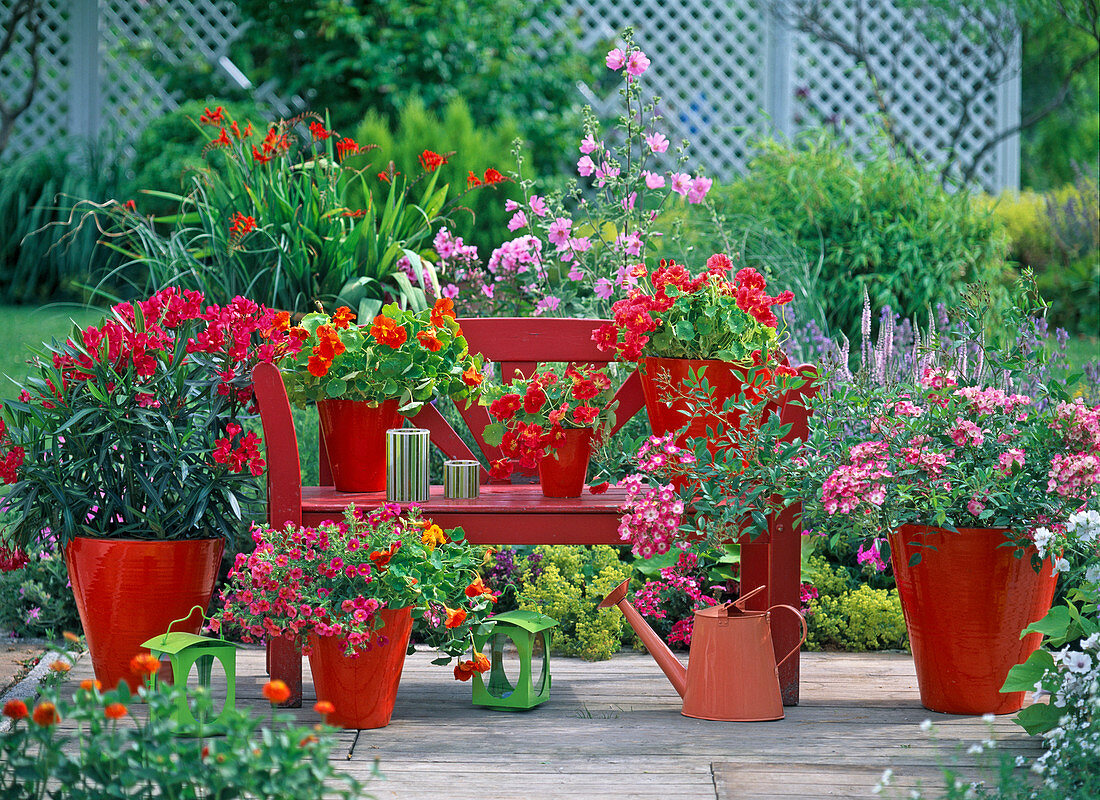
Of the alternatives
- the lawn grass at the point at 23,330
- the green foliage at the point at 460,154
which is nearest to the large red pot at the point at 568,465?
the lawn grass at the point at 23,330

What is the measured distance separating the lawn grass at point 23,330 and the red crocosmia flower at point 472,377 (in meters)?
2.86

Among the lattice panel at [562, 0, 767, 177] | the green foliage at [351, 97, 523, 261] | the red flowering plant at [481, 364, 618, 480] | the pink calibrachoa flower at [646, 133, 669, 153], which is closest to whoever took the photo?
the red flowering plant at [481, 364, 618, 480]

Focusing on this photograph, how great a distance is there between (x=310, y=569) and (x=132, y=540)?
490 mm

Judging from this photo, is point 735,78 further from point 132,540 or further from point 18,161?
point 132,540

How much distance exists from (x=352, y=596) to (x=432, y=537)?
0.69 feet

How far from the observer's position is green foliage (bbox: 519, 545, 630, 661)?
9.75 ft

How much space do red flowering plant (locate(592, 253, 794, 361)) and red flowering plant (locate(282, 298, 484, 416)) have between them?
1.40ft

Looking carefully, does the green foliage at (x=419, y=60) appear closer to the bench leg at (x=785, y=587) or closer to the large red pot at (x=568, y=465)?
the large red pot at (x=568, y=465)

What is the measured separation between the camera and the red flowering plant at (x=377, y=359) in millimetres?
2627

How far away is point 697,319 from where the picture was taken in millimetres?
2551

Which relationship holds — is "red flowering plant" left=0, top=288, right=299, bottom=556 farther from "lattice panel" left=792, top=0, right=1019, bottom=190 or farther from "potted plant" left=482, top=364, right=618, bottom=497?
"lattice panel" left=792, top=0, right=1019, bottom=190

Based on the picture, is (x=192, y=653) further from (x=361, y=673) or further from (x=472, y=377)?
(x=472, y=377)

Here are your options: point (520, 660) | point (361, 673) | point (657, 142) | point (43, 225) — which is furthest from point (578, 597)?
point (43, 225)

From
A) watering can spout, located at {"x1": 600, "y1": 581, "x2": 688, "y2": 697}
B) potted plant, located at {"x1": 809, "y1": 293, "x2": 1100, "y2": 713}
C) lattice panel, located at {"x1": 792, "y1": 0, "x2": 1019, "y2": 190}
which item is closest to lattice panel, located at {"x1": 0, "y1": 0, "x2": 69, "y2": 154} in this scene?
lattice panel, located at {"x1": 792, "y1": 0, "x2": 1019, "y2": 190}
